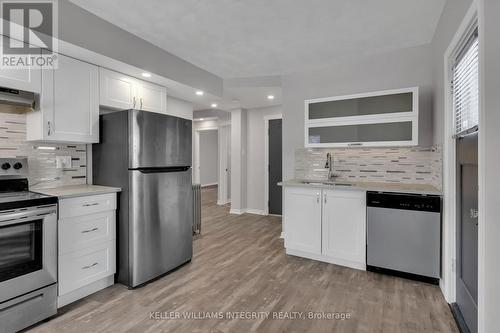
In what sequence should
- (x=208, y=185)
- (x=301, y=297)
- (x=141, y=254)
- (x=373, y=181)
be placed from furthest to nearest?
(x=208, y=185) → (x=373, y=181) → (x=141, y=254) → (x=301, y=297)

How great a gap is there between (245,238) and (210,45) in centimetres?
279

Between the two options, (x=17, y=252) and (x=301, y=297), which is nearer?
(x=17, y=252)

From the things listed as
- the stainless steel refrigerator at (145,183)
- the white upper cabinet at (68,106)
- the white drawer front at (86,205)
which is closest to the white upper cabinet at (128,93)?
the white upper cabinet at (68,106)

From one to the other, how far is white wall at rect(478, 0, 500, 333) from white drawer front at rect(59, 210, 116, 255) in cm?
288

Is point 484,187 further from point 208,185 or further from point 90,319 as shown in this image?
point 208,185

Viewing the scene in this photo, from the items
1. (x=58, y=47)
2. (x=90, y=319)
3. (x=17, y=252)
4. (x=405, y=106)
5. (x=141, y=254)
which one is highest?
(x=58, y=47)

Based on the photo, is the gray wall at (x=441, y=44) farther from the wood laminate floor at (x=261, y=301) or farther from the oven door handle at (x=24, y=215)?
the oven door handle at (x=24, y=215)

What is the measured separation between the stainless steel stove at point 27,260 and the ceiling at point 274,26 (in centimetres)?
174

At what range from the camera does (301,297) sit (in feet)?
7.68

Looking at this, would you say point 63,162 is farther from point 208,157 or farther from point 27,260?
point 208,157

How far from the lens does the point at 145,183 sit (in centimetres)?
256

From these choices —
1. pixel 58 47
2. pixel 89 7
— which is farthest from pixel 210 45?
pixel 58 47

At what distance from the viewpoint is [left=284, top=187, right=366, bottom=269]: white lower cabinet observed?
2.87 m

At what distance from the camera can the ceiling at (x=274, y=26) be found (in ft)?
7.26
